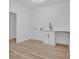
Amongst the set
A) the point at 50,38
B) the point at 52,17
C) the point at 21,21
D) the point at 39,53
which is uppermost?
the point at 52,17

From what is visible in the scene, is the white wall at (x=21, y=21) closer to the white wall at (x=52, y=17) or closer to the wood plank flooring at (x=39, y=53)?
the white wall at (x=52, y=17)

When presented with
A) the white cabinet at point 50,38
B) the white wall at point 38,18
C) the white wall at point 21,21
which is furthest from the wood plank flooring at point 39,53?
the white wall at point 21,21

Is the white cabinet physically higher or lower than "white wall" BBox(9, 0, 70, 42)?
lower

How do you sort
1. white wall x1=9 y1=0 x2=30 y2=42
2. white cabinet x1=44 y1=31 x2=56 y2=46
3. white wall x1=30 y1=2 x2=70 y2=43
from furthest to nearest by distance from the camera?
white wall x1=9 y1=0 x2=30 y2=42, white wall x1=30 y1=2 x2=70 y2=43, white cabinet x1=44 y1=31 x2=56 y2=46

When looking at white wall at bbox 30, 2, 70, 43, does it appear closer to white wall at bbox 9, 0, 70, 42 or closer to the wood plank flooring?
white wall at bbox 9, 0, 70, 42

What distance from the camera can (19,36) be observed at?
4.69 meters

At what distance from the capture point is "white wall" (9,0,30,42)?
437 cm

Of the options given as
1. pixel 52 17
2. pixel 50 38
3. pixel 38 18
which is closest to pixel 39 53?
pixel 50 38

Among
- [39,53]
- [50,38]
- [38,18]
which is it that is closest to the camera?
[39,53]

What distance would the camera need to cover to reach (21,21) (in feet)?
15.9

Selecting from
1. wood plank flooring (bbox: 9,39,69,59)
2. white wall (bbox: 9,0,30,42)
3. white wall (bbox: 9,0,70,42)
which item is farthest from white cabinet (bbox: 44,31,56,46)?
white wall (bbox: 9,0,30,42)

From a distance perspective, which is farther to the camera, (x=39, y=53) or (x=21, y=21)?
(x=21, y=21)

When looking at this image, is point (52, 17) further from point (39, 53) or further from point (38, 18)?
point (39, 53)
